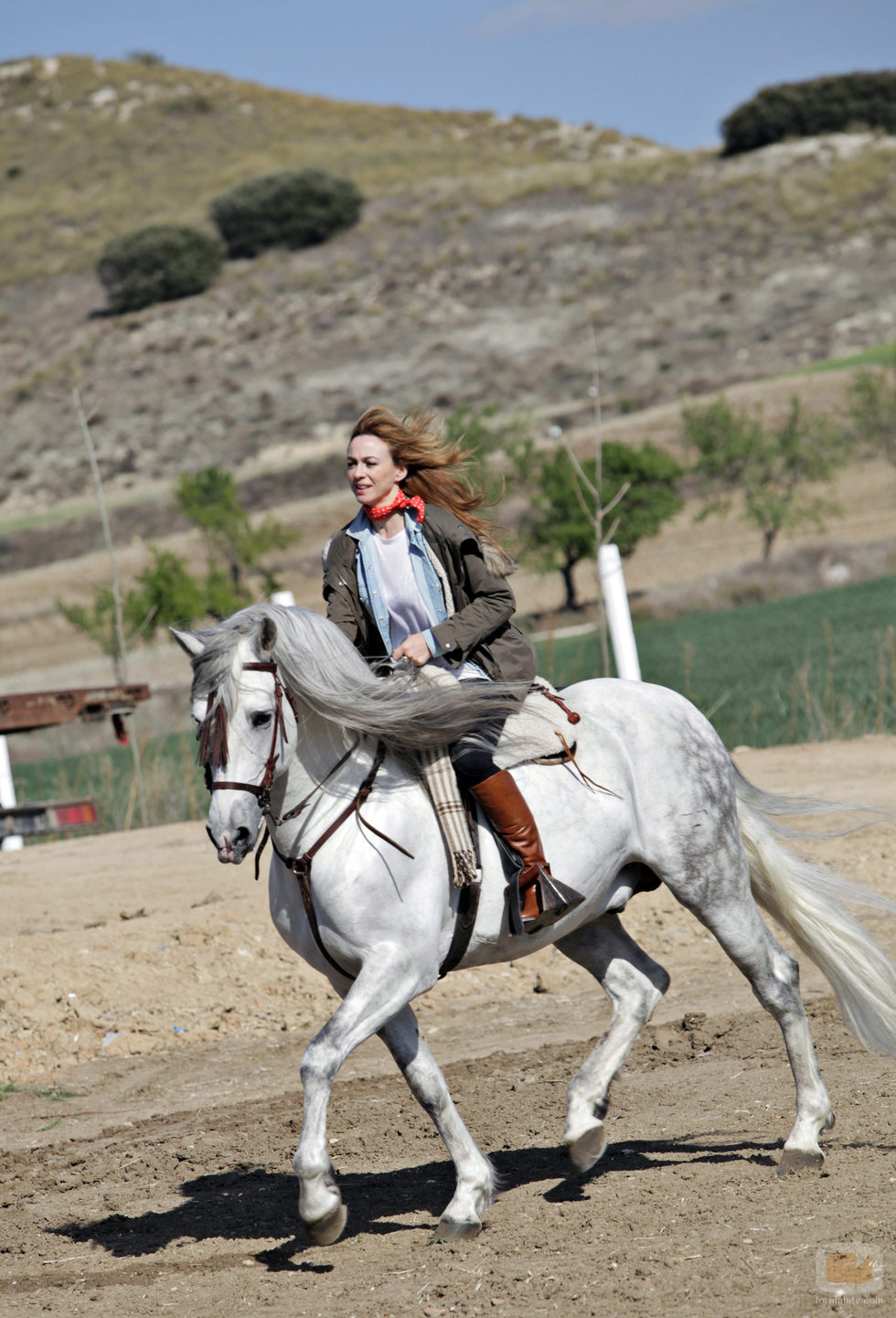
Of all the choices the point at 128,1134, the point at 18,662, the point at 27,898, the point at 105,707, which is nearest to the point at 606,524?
the point at 18,662

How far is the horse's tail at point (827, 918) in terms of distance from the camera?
544 centimetres

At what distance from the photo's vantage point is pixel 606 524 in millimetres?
38688

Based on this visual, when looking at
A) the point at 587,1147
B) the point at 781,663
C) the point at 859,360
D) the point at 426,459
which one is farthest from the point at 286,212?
the point at 587,1147

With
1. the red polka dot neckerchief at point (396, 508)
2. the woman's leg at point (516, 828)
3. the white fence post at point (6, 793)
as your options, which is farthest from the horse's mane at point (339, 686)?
the white fence post at point (6, 793)

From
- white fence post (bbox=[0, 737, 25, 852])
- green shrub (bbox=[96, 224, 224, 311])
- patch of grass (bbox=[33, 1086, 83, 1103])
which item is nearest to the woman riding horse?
patch of grass (bbox=[33, 1086, 83, 1103])

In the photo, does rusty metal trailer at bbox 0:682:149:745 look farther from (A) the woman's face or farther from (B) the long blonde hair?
(A) the woman's face

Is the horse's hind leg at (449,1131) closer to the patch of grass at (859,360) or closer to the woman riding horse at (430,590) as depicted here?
the woman riding horse at (430,590)

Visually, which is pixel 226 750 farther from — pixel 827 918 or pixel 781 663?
pixel 781 663

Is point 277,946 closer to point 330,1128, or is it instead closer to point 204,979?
point 204,979

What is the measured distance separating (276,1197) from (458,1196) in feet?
3.83

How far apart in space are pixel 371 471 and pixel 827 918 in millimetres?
2695

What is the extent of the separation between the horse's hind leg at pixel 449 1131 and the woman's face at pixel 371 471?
1815 millimetres

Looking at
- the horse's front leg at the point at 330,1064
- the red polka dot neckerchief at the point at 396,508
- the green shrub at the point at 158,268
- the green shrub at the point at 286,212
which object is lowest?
the horse's front leg at the point at 330,1064

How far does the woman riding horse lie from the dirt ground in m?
1.18
